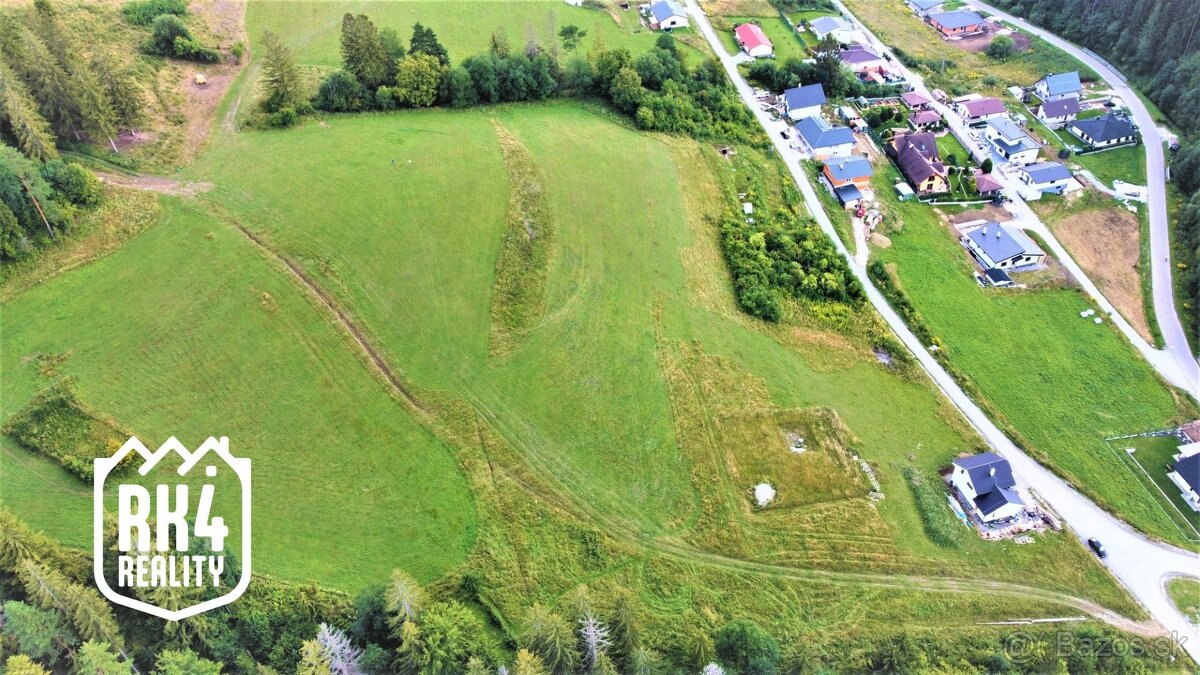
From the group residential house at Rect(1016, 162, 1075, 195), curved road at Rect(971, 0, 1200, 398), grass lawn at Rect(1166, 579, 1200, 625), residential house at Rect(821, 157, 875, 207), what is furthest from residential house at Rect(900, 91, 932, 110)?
grass lawn at Rect(1166, 579, 1200, 625)

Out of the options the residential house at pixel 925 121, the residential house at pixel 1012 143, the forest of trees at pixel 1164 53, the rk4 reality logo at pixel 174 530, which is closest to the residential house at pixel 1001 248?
the forest of trees at pixel 1164 53

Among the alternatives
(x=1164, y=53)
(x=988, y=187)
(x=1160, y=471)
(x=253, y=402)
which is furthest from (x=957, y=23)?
(x=253, y=402)

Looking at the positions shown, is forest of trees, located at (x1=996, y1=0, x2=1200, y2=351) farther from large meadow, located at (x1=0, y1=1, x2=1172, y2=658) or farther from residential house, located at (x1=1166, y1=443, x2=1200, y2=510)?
residential house, located at (x1=1166, y1=443, x2=1200, y2=510)

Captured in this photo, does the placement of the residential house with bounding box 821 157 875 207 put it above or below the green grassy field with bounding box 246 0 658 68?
below

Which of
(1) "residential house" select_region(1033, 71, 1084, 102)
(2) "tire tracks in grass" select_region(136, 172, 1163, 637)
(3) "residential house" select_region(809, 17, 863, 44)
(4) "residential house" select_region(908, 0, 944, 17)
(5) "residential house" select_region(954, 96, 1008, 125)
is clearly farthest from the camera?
(4) "residential house" select_region(908, 0, 944, 17)

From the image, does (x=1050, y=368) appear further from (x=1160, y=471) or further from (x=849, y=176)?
(x=849, y=176)

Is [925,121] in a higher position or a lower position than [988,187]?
higher
